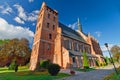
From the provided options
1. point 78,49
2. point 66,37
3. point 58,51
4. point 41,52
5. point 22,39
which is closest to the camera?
point 41,52

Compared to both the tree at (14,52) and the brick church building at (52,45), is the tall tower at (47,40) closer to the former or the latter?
the brick church building at (52,45)

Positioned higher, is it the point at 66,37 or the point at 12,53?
the point at 66,37

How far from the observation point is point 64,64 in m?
32.0

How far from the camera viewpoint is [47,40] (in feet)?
110

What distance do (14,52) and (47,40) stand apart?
2643cm

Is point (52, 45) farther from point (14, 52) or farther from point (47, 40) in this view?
point (14, 52)

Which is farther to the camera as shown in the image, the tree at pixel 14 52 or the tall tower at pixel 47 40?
the tree at pixel 14 52

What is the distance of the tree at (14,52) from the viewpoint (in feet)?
170

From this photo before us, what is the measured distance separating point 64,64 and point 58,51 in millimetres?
4176

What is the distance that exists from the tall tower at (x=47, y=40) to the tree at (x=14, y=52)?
19.3 m

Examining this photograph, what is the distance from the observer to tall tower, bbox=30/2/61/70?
31.2m

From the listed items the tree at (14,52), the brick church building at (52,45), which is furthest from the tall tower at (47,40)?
the tree at (14,52)

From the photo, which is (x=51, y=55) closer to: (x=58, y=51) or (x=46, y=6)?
(x=58, y=51)

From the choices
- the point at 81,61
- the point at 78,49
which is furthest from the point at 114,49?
the point at 81,61
